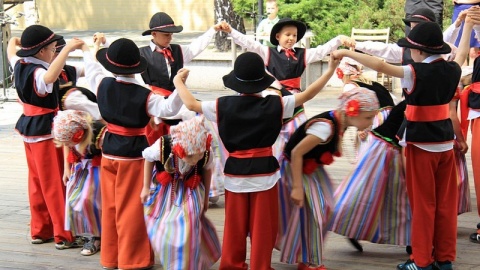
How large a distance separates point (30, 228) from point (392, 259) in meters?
2.62

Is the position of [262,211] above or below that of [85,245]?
above

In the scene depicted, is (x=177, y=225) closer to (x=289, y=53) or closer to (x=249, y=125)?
(x=249, y=125)

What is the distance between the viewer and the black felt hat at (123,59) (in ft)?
16.5

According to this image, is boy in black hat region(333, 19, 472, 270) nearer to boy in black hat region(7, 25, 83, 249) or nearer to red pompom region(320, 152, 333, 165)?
red pompom region(320, 152, 333, 165)

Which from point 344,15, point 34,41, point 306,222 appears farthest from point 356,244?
point 344,15

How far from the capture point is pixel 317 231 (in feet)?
16.3

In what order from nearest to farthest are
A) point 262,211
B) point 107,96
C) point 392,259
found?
point 262,211
point 107,96
point 392,259

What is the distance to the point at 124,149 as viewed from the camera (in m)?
5.07

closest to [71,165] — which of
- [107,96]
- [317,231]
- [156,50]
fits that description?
[107,96]

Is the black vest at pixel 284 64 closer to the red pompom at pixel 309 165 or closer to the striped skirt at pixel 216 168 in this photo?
the striped skirt at pixel 216 168

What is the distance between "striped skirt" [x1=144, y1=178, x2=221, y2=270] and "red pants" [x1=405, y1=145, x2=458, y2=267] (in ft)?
4.15

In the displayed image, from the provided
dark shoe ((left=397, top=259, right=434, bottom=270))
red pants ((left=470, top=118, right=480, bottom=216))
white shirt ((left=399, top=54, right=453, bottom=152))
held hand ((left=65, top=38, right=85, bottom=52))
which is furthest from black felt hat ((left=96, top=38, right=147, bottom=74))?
red pants ((left=470, top=118, right=480, bottom=216))

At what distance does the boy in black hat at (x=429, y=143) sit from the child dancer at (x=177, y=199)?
40.5 inches

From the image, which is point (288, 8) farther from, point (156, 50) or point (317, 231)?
point (317, 231)
